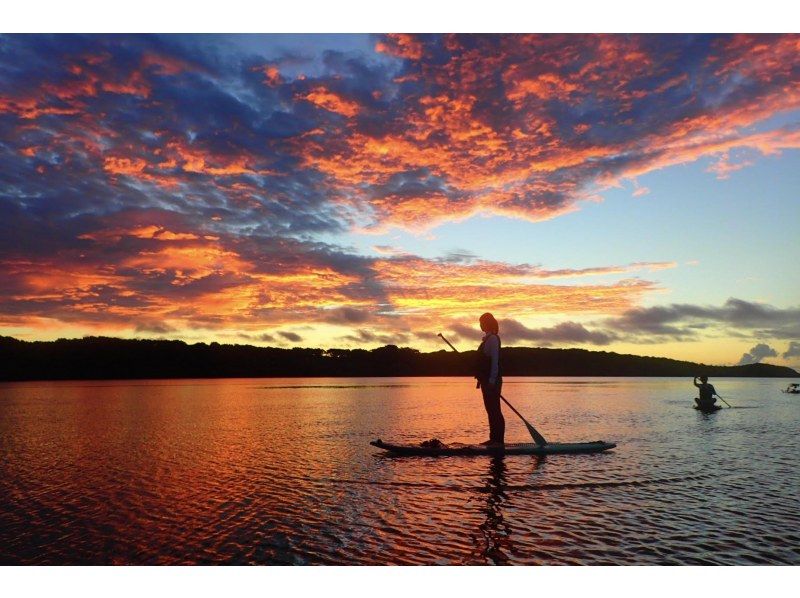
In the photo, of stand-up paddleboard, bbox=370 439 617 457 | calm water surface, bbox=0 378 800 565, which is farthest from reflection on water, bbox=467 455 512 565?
stand-up paddleboard, bbox=370 439 617 457

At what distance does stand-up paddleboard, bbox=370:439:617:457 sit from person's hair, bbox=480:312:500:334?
16.5 feet

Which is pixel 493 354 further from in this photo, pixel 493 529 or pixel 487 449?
pixel 493 529

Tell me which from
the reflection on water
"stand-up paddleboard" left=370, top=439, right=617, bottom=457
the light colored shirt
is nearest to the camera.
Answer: the reflection on water

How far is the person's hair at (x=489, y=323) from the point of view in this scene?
22203 mm

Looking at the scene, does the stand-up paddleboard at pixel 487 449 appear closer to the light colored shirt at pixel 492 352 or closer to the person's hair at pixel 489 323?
the light colored shirt at pixel 492 352

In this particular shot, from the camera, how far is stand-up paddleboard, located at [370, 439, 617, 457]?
23.6m

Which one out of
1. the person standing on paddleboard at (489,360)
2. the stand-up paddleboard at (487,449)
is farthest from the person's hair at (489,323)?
the stand-up paddleboard at (487,449)

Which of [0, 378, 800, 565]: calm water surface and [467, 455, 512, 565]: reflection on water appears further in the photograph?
[0, 378, 800, 565]: calm water surface

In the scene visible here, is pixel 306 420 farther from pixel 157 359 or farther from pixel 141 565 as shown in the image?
pixel 157 359

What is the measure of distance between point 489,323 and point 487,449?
530 cm

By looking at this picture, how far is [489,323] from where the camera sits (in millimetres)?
22234

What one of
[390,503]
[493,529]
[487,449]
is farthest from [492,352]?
[493,529]

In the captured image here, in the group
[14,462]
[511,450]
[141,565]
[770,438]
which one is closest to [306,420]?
[14,462]

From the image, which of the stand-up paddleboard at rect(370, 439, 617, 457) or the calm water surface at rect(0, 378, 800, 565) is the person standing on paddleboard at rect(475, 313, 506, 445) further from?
the calm water surface at rect(0, 378, 800, 565)
